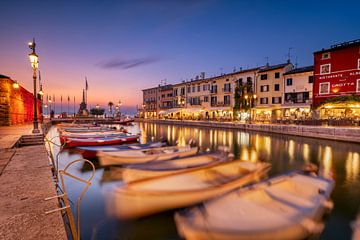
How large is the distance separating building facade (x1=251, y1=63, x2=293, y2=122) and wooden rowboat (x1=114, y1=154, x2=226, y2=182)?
103 ft

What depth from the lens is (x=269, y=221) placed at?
4402 mm

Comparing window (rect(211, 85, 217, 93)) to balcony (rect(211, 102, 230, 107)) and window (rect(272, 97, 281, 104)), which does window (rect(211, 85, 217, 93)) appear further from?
window (rect(272, 97, 281, 104))

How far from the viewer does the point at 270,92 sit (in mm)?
41375

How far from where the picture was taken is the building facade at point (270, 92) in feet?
131

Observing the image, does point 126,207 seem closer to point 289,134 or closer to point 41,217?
point 41,217

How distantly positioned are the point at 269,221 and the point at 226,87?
48.3 meters

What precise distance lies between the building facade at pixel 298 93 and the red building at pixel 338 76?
8.52 feet

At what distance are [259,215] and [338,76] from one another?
3475 centimetres

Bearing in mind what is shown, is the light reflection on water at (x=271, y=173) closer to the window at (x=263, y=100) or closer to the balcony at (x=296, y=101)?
the balcony at (x=296, y=101)

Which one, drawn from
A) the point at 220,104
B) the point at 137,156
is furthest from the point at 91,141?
the point at 220,104

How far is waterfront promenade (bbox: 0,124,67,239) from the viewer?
3.39 meters

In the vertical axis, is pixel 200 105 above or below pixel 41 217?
above

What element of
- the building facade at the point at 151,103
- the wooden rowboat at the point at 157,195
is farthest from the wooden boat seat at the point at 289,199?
the building facade at the point at 151,103

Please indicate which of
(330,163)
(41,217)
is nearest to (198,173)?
(41,217)
